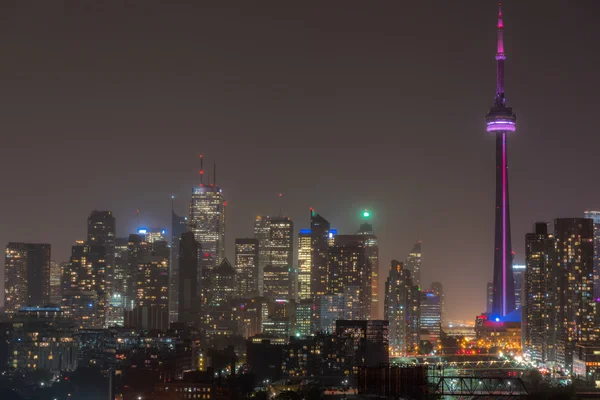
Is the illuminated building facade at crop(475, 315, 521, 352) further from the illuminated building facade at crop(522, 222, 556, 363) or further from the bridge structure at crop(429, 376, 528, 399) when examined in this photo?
the bridge structure at crop(429, 376, 528, 399)

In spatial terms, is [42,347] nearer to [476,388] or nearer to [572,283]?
[572,283]

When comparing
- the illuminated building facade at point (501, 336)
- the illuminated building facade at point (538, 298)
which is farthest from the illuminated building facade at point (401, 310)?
the illuminated building facade at point (538, 298)

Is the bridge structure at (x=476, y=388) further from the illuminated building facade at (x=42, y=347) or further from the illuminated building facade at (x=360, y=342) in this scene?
the illuminated building facade at (x=42, y=347)

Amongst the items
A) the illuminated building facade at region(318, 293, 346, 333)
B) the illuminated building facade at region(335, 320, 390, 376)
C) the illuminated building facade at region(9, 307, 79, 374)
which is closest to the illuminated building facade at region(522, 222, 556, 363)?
the illuminated building facade at region(335, 320, 390, 376)

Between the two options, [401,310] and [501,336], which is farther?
[501,336]

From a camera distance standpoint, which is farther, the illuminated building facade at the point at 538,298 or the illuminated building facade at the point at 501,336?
the illuminated building facade at the point at 501,336

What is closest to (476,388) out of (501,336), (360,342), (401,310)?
(360,342)

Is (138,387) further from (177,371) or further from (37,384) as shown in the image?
(37,384)
